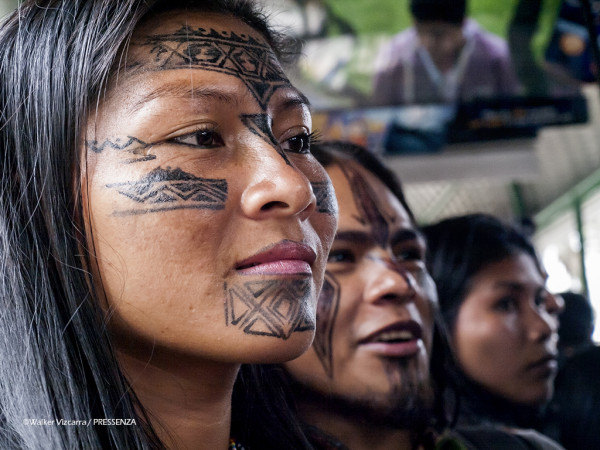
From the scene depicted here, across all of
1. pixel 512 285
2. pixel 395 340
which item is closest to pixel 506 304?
pixel 512 285

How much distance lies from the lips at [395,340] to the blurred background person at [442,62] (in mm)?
1199

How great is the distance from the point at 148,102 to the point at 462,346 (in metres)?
1.02

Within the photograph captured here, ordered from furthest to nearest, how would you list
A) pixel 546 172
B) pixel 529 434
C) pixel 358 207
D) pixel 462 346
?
pixel 546 172 → pixel 462 346 → pixel 529 434 → pixel 358 207

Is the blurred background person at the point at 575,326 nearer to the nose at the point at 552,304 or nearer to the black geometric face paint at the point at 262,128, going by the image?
the nose at the point at 552,304

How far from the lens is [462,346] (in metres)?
1.51

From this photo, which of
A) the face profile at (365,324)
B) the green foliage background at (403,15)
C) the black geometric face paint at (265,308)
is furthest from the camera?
the green foliage background at (403,15)

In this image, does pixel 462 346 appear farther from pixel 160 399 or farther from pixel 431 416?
pixel 160 399

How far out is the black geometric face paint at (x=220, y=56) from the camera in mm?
853

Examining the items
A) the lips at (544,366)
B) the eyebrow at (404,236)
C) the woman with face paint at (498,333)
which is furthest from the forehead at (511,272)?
the eyebrow at (404,236)

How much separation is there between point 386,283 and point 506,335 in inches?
19.4

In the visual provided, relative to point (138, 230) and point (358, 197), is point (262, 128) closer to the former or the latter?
point (138, 230)

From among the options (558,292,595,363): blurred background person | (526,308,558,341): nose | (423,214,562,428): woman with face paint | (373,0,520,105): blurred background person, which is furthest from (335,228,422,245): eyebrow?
(373,0,520,105): blurred background person

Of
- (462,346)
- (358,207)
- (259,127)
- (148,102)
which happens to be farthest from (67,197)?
(462,346)

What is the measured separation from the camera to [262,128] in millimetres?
869
